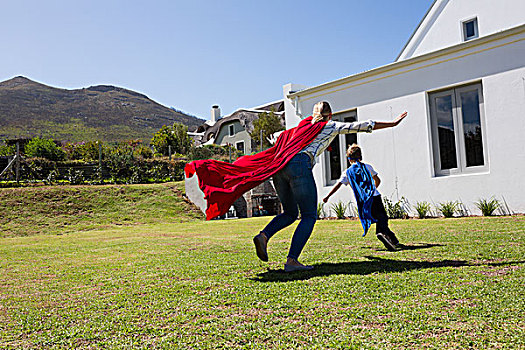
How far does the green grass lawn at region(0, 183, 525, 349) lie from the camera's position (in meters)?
2.47

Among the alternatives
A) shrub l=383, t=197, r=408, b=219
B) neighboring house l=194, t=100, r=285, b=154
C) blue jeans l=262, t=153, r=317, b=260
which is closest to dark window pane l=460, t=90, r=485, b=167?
shrub l=383, t=197, r=408, b=219

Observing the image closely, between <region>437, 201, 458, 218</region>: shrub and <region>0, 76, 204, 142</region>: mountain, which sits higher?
<region>0, 76, 204, 142</region>: mountain

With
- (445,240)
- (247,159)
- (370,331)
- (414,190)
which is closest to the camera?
(370,331)

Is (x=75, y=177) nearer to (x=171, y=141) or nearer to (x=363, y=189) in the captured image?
(x=363, y=189)

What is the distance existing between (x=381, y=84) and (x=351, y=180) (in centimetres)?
760

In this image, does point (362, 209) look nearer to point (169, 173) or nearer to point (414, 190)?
point (414, 190)

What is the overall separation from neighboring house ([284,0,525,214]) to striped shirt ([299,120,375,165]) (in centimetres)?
721

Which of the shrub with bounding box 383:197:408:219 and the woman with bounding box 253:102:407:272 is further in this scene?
the shrub with bounding box 383:197:408:219

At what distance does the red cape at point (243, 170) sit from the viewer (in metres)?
4.57

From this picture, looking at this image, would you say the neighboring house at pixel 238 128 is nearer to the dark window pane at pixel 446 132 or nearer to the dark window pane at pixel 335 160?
the dark window pane at pixel 335 160

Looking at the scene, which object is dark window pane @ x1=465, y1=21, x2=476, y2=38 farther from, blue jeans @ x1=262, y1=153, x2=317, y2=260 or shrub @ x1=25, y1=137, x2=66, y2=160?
shrub @ x1=25, y1=137, x2=66, y2=160

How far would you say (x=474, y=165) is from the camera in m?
10.8

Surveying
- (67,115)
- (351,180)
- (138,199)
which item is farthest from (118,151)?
(67,115)

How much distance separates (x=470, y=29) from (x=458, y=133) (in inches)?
276
